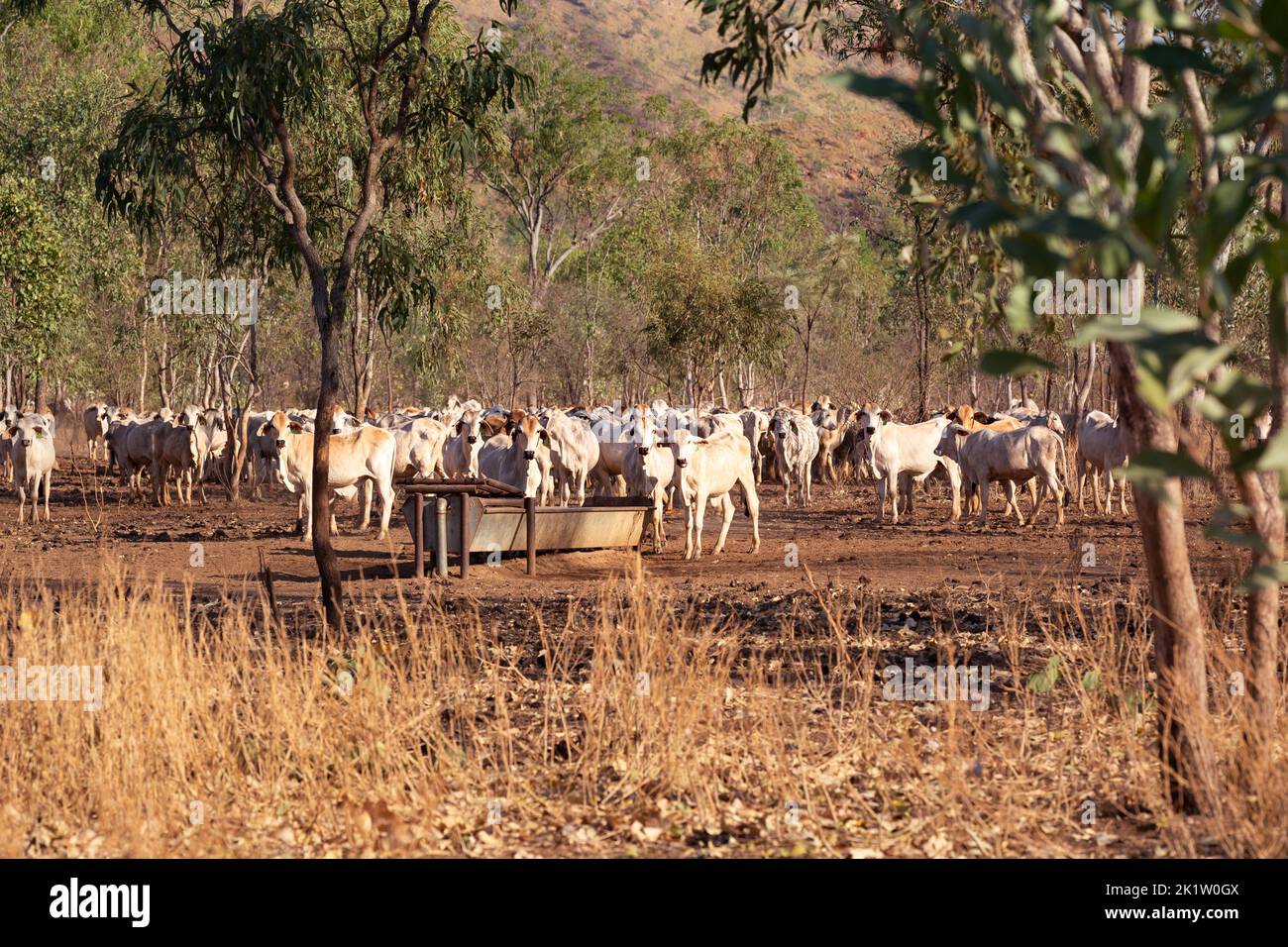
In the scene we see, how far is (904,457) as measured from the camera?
80.9 ft

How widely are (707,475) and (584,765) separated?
12.2 metres

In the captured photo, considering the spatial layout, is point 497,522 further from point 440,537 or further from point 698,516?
point 698,516

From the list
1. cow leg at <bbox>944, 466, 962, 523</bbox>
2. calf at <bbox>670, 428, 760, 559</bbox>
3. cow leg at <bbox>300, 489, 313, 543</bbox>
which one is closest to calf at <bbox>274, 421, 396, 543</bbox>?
cow leg at <bbox>300, 489, 313, 543</bbox>

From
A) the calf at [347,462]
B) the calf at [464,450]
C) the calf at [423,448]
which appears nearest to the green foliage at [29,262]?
the calf at [423,448]

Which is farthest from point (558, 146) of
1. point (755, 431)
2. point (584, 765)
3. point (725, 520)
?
point (584, 765)

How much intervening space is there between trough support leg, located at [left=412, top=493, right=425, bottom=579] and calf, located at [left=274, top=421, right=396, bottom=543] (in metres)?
5.16

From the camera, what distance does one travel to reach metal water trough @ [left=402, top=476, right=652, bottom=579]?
16.2 metres

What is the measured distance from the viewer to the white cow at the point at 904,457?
23828mm

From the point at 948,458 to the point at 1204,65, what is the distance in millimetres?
21089

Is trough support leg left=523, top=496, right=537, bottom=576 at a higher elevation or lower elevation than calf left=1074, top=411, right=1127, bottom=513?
lower

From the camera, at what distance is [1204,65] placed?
3621mm

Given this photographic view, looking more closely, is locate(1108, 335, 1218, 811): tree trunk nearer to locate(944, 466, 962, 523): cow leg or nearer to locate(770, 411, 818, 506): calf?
locate(944, 466, 962, 523): cow leg

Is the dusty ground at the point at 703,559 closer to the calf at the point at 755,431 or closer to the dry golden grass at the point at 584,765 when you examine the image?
the dry golden grass at the point at 584,765
